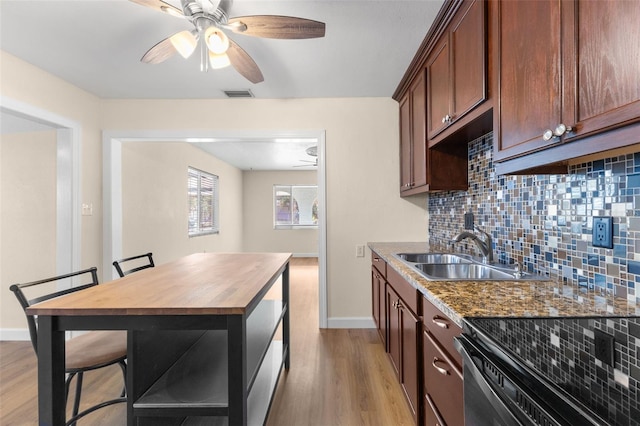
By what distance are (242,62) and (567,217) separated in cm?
198

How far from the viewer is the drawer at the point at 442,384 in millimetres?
1056

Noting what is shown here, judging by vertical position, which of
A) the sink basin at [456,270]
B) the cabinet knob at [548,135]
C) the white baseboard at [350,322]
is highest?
the cabinet knob at [548,135]

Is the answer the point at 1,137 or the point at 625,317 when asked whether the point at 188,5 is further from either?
the point at 1,137

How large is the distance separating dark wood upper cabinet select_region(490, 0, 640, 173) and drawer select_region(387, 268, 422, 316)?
0.72m

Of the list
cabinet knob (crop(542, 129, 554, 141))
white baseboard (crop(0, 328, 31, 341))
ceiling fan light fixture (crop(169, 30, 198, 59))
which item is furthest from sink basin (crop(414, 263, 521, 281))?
white baseboard (crop(0, 328, 31, 341))

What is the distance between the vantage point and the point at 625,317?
88cm

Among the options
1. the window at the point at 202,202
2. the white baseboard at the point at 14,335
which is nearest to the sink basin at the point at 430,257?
the white baseboard at the point at 14,335

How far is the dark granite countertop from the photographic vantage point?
95 cm

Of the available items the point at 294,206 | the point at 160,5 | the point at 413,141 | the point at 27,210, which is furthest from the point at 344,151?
the point at 294,206

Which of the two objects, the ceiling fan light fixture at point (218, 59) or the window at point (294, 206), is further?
the window at point (294, 206)

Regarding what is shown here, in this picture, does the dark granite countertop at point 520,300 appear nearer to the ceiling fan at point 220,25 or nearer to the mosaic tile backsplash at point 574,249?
the mosaic tile backsplash at point 574,249

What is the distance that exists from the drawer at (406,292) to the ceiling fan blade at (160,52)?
1.94 m

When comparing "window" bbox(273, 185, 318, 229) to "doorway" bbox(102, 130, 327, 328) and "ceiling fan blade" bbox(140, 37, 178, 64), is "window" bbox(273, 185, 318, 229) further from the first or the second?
"ceiling fan blade" bbox(140, 37, 178, 64)

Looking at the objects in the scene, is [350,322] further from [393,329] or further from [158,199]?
[158,199]
